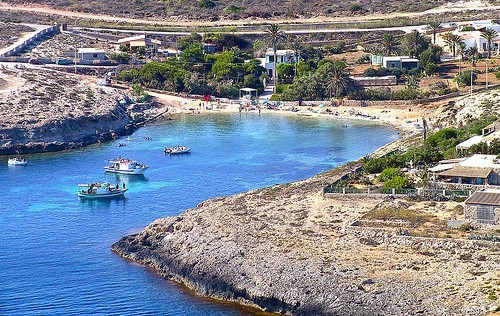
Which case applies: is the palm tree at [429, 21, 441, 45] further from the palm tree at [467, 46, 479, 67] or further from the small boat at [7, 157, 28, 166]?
the small boat at [7, 157, 28, 166]

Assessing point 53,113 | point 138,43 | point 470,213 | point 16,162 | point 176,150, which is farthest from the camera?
point 138,43

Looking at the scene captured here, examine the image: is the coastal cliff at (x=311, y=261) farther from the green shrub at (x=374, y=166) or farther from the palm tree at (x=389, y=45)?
the palm tree at (x=389, y=45)

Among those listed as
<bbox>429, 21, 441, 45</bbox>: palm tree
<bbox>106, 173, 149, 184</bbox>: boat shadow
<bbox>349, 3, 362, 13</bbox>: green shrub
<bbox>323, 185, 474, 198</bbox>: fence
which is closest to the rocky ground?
<bbox>349, 3, 362, 13</bbox>: green shrub

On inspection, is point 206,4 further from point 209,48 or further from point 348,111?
point 348,111

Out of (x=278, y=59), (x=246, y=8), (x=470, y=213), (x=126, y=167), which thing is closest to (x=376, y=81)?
(x=278, y=59)

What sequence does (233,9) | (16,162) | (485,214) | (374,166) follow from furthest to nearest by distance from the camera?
(233,9)
(16,162)
(374,166)
(485,214)

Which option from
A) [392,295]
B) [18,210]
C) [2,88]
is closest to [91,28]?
[2,88]
